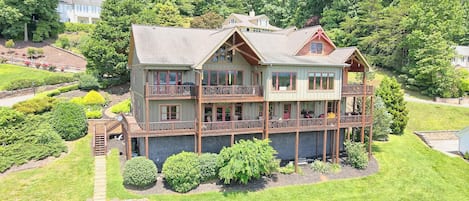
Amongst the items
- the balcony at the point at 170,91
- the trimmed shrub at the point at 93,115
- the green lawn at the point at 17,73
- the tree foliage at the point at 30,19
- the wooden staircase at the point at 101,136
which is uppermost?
the tree foliage at the point at 30,19

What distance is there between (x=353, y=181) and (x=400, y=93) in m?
14.4

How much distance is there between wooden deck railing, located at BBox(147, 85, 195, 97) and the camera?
906 inches

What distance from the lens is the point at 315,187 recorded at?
23.1 m

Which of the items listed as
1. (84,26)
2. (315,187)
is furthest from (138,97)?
(84,26)

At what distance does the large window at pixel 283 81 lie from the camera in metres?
24.9

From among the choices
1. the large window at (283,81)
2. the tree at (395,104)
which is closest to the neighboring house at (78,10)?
the large window at (283,81)

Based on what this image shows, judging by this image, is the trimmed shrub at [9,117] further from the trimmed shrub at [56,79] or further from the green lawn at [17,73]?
the green lawn at [17,73]

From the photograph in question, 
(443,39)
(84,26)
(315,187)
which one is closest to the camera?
(315,187)

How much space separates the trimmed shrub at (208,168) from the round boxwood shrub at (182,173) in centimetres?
57

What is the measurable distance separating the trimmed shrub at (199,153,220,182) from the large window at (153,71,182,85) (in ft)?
20.2

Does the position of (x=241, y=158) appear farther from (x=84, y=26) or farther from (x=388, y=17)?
(x=84, y=26)

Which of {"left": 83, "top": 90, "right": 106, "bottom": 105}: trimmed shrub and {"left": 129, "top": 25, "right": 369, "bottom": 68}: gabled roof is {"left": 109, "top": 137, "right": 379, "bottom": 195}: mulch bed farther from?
{"left": 83, "top": 90, "right": 106, "bottom": 105}: trimmed shrub

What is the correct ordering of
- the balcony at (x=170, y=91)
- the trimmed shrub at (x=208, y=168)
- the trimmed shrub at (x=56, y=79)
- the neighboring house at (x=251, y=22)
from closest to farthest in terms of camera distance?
1. the trimmed shrub at (x=208, y=168)
2. the balcony at (x=170, y=91)
3. the trimmed shrub at (x=56, y=79)
4. the neighboring house at (x=251, y=22)

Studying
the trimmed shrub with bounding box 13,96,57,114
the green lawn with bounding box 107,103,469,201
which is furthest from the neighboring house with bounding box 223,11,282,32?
the trimmed shrub with bounding box 13,96,57,114
